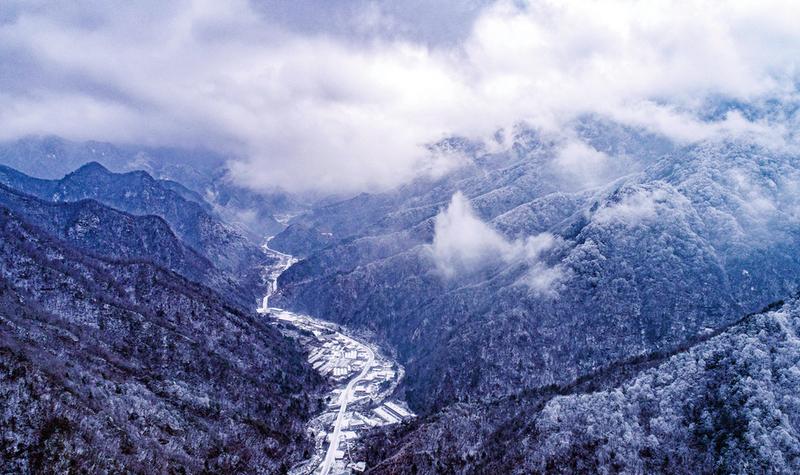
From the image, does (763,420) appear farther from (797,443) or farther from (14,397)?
(14,397)

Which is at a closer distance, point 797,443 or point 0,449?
point 0,449

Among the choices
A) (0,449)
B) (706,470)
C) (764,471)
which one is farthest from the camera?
(706,470)


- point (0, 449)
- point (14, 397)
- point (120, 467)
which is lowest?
point (120, 467)

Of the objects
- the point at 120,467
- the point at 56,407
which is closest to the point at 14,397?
the point at 56,407

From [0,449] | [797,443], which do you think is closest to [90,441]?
[0,449]

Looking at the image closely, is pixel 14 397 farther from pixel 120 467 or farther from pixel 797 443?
pixel 797 443

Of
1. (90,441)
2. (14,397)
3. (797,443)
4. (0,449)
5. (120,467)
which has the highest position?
(14,397)

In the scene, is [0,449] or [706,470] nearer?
[0,449]

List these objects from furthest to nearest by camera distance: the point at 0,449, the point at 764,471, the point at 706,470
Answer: the point at 706,470
the point at 764,471
the point at 0,449

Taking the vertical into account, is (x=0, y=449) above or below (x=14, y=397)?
below
